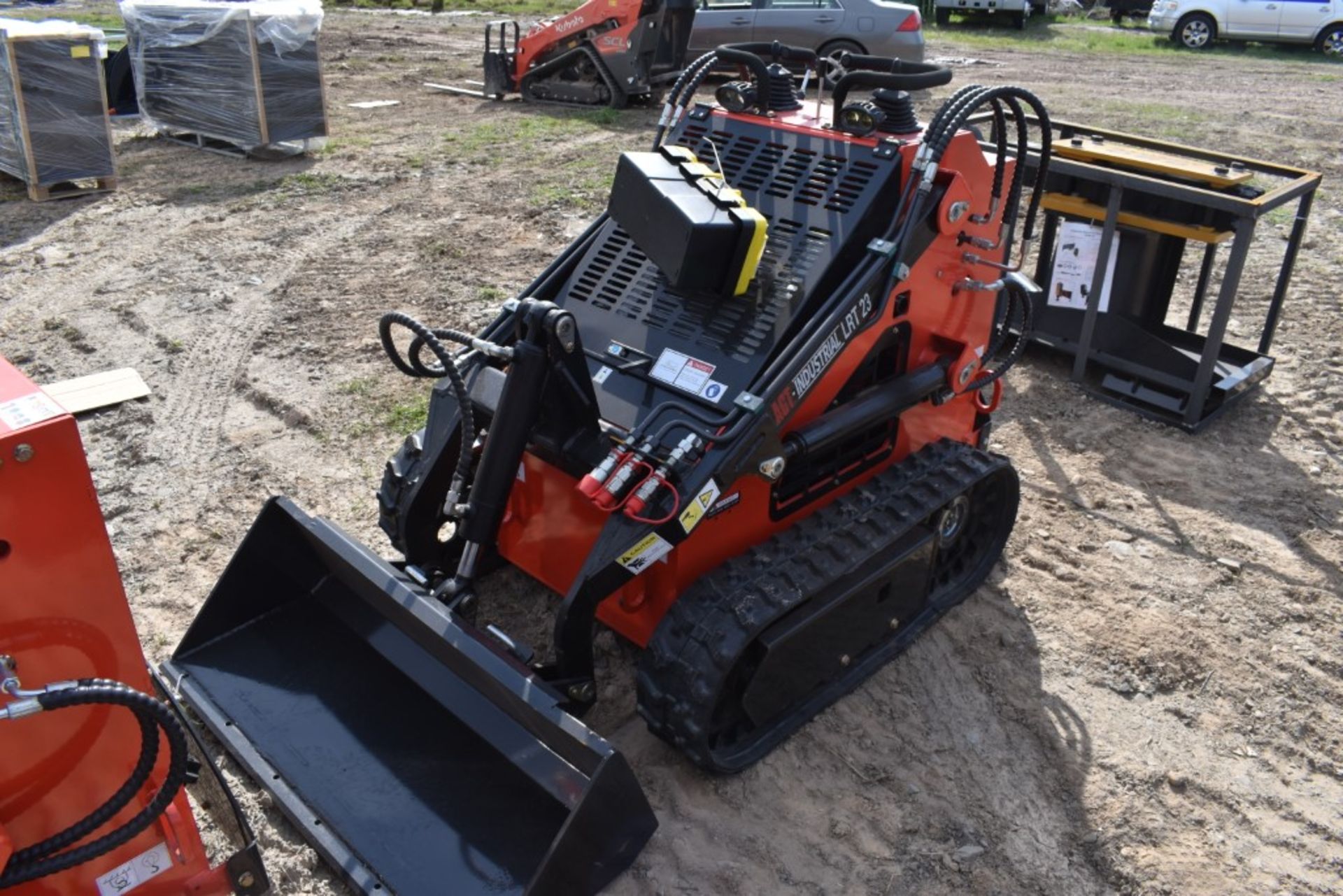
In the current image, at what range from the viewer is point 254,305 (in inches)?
268

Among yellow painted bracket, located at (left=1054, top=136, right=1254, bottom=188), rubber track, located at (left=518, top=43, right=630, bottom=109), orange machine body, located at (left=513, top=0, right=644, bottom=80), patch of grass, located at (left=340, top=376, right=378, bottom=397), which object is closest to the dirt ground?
patch of grass, located at (left=340, top=376, right=378, bottom=397)

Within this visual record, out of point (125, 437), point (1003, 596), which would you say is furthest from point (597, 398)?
point (125, 437)

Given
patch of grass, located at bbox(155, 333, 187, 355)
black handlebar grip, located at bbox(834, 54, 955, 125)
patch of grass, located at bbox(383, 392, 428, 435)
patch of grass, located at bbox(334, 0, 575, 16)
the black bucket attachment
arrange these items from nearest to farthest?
1. the black bucket attachment
2. black handlebar grip, located at bbox(834, 54, 955, 125)
3. patch of grass, located at bbox(383, 392, 428, 435)
4. patch of grass, located at bbox(155, 333, 187, 355)
5. patch of grass, located at bbox(334, 0, 575, 16)

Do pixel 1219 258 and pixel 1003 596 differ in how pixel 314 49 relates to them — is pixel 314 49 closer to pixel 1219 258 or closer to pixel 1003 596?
pixel 1219 258

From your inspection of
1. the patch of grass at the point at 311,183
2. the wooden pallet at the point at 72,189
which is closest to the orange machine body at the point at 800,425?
the patch of grass at the point at 311,183

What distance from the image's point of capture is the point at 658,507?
319 centimetres

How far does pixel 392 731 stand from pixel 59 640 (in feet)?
3.88

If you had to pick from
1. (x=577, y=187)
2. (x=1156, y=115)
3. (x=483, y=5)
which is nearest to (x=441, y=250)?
(x=577, y=187)

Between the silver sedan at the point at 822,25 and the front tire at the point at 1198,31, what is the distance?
25.3ft

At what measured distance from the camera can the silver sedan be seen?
42.8ft

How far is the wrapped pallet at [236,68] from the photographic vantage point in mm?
9703

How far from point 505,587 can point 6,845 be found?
7.18 feet

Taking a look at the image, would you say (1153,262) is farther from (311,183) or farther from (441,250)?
(311,183)

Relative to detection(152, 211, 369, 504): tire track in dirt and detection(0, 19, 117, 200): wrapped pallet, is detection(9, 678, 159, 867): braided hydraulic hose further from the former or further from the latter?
detection(0, 19, 117, 200): wrapped pallet
